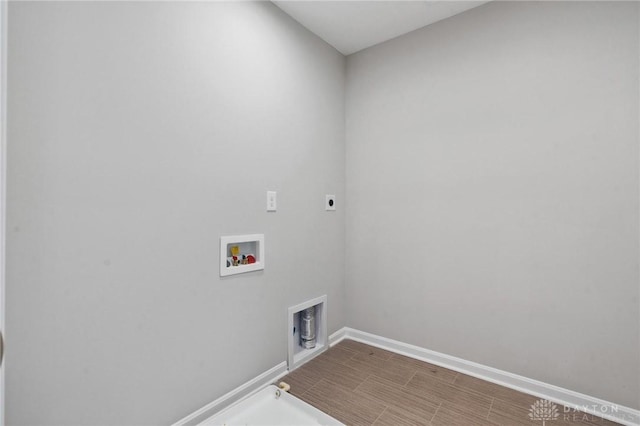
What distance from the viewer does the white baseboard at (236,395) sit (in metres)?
1.52

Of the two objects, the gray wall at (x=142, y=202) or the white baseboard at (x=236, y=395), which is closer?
the gray wall at (x=142, y=202)

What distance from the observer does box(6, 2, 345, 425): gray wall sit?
1.07m

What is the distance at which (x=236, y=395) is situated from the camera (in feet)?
5.62

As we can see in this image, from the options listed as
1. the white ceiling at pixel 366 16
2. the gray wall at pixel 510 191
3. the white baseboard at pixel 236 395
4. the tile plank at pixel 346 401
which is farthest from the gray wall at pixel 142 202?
the gray wall at pixel 510 191

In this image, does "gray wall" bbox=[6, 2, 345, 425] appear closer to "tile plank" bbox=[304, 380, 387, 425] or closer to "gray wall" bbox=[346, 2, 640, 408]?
"tile plank" bbox=[304, 380, 387, 425]

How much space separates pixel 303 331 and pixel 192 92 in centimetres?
181

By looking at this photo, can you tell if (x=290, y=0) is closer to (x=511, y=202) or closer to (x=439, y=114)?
(x=439, y=114)

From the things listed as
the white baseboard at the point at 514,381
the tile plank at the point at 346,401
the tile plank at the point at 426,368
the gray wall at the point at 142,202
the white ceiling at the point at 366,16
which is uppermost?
the white ceiling at the point at 366,16

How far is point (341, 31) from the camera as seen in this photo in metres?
2.31

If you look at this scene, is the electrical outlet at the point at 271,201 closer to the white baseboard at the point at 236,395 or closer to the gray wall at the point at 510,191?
the gray wall at the point at 510,191

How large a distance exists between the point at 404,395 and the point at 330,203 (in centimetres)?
144

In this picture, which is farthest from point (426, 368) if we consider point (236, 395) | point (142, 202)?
point (142, 202)

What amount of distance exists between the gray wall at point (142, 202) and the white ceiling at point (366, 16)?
0.16 metres

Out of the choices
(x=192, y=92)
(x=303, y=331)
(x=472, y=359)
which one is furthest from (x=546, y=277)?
(x=192, y=92)
